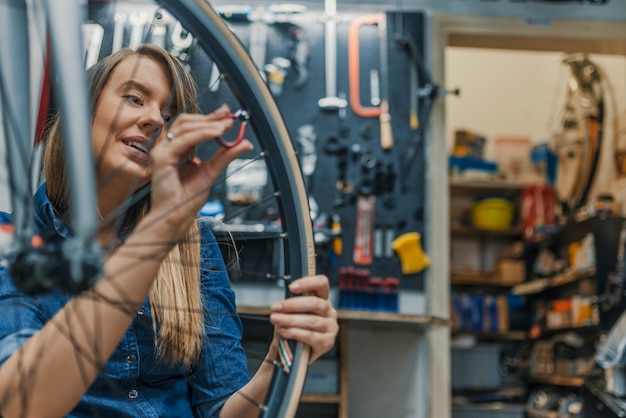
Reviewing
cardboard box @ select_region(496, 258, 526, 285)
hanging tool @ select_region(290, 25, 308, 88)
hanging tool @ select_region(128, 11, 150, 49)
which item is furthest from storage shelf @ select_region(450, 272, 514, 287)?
hanging tool @ select_region(128, 11, 150, 49)

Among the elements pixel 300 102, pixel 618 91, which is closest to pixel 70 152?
pixel 300 102

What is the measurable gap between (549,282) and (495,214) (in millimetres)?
706

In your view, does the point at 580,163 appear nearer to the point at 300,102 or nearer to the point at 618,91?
the point at 618,91

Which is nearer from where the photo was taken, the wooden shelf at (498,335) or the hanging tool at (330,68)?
the hanging tool at (330,68)

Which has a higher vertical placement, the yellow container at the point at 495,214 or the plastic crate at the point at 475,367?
the yellow container at the point at 495,214

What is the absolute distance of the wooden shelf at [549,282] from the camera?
4877mm

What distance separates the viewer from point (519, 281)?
5961 mm

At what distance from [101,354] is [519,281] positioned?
532 cm

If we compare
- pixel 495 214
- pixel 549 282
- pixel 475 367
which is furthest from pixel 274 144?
pixel 495 214

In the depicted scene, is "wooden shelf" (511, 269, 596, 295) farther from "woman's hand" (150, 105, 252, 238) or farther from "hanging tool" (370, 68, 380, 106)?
"woman's hand" (150, 105, 252, 238)

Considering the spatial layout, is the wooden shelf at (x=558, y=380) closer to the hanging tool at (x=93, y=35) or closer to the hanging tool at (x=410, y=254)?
the hanging tool at (x=410, y=254)

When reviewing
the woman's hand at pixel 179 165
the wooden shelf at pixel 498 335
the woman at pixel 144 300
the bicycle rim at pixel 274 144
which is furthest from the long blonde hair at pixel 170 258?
the wooden shelf at pixel 498 335

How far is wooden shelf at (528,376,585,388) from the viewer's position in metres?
5.09

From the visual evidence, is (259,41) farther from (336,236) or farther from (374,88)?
(336,236)
